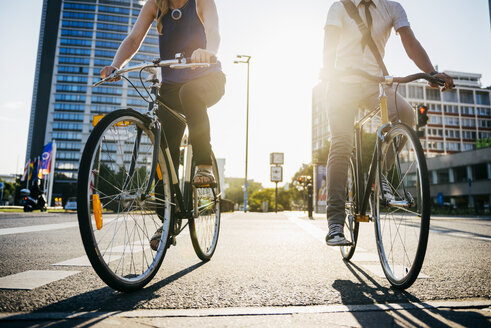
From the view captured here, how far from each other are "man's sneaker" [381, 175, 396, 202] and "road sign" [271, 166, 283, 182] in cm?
2635

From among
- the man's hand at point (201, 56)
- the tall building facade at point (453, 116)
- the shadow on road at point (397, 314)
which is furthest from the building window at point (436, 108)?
the man's hand at point (201, 56)

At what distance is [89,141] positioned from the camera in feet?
5.72

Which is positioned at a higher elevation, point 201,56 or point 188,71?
point 188,71

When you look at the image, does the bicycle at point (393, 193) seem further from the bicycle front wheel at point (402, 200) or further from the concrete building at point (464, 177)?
the concrete building at point (464, 177)

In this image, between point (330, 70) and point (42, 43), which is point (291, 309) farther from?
point (42, 43)

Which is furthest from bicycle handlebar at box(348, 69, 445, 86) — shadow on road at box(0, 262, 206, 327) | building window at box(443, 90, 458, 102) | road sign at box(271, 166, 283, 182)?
building window at box(443, 90, 458, 102)

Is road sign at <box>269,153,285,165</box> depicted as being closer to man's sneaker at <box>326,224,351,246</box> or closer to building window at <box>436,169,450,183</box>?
man's sneaker at <box>326,224,351,246</box>

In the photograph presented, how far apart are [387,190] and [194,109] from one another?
154 cm

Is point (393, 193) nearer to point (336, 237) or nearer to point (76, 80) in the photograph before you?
point (336, 237)

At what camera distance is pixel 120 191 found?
2053mm

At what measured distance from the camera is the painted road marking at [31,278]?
1.92m

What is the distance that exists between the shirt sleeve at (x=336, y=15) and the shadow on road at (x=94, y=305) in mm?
2423

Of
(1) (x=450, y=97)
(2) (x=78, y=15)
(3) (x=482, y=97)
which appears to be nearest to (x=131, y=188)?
(1) (x=450, y=97)

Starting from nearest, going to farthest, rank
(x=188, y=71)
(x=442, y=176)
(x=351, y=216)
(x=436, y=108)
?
(x=188, y=71) → (x=351, y=216) → (x=442, y=176) → (x=436, y=108)
